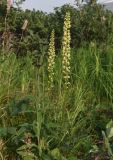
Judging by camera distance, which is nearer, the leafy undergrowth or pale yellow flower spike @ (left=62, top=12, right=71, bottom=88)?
the leafy undergrowth

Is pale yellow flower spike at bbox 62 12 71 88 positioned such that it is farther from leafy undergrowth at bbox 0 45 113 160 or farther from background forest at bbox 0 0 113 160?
leafy undergrowth at bbox 0 45 113 160

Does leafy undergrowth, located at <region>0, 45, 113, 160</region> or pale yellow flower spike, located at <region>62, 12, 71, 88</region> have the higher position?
pale yellow flower spike, located at <region>62, 12, 71, 88</region>

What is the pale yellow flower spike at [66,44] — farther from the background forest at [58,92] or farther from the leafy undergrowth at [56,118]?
the leafy undergrowth at [56,118]

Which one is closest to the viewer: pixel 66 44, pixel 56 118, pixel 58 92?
pixel 56 118

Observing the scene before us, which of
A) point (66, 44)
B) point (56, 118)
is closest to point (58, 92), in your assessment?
point (66, 44)

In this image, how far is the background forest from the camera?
14.8 feet

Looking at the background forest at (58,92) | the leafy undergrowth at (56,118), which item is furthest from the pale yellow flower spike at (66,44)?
the leafy undergrowth at (56,118)

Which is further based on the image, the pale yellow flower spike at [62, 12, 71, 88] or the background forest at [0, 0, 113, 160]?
the pale yellow flower spike at [62, 12, 71, 88]

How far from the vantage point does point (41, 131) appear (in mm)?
4559

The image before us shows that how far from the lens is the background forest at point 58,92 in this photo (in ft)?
14.8

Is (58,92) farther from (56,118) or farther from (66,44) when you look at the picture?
(56,118)

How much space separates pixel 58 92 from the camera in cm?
561

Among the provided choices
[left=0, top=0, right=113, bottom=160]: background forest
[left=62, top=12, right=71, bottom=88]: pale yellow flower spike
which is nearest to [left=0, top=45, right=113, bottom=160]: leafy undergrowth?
[left=0, top=0, right=113, bottom=160]: background forest

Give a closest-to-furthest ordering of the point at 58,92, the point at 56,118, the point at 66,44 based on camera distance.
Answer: the point at 56,118 → the point at 58,92 → the point at 66,44
